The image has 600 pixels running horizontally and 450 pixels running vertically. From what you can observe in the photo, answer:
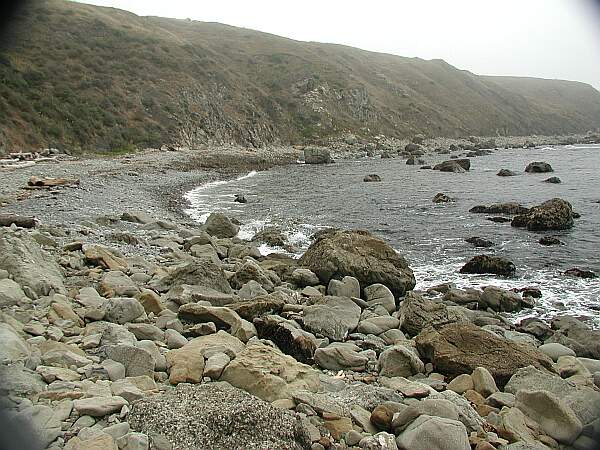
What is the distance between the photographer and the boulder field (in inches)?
157

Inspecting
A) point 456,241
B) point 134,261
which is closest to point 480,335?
point 134,261

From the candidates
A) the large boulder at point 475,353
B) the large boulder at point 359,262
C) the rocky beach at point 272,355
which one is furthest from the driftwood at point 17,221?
the large boulder at point 475,353

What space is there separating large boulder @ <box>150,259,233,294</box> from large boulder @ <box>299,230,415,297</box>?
2.94 meters

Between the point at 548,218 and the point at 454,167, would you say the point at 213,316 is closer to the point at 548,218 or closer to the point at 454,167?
the point at 548,218

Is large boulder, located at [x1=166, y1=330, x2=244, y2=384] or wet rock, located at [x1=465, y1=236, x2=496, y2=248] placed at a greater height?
large boulder, located at [x1=166, y1=330, x2=244, y2=384]

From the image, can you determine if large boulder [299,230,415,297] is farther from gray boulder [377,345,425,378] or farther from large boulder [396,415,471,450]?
large boulder [396,415,471,450]

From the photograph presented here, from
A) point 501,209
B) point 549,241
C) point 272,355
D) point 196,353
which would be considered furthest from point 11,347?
point 501,209

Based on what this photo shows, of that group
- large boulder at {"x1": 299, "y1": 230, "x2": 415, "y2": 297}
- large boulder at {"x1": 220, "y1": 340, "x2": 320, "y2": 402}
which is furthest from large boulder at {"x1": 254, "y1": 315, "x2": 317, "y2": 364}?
large boulder at {"x1": 299, "y1": 230, "x2": 415, "y2": 297}

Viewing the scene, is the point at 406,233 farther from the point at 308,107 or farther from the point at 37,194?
the point at 308,107

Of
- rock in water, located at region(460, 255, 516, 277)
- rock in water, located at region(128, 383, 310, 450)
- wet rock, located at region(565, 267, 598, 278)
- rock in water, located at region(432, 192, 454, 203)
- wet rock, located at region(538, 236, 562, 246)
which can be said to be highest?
rock in water, located at region(128, 383, 310, 450)

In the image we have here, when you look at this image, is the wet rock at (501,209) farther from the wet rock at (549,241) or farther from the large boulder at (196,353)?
the large boulder at (196,353)

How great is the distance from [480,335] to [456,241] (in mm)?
10954

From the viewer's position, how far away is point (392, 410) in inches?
184

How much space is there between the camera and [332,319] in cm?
780
